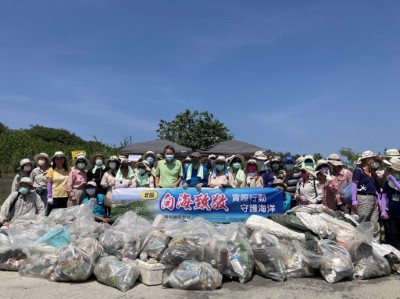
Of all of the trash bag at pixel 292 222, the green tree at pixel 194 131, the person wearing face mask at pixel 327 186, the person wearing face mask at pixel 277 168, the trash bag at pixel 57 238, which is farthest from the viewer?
the green tree at pixel 194 131

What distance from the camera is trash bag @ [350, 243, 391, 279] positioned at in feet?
16.8

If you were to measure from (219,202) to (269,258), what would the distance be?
5.88 feet

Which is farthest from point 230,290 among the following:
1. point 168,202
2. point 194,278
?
point 168,202

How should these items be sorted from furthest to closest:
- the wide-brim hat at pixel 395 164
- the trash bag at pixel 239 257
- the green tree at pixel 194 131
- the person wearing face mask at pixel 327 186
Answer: the green tree at pixel 194 131 < the person wearing face mask at pixel 327 186 < the wide-brim hat at pixel 395 164 < the trash bag at pixel 239 257

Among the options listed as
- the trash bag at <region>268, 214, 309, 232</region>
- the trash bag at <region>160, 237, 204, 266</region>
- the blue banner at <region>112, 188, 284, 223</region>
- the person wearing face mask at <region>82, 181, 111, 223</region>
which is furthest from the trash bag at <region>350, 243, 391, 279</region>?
the person wearing face mask at <region>82, 181, 111, 223</region>

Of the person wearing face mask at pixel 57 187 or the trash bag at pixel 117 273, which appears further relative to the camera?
the person wearing face mask at pixel 57 187

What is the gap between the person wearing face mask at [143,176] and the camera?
7211 mm

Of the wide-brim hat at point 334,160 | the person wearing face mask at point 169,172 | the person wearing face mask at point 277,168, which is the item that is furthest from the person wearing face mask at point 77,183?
the wide-brim hat at point 334,160

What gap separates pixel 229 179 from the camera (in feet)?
23.4

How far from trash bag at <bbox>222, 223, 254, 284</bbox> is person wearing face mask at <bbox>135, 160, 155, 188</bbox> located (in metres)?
2.44

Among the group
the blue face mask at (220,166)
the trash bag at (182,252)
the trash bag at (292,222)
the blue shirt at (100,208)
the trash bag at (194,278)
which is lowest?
the trash bag at (194,278)

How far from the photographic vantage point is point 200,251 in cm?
495

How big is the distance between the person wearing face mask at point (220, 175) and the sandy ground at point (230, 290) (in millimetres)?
2297

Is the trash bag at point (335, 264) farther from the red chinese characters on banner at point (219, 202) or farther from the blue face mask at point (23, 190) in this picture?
the blue face mask at point (23, 190)
